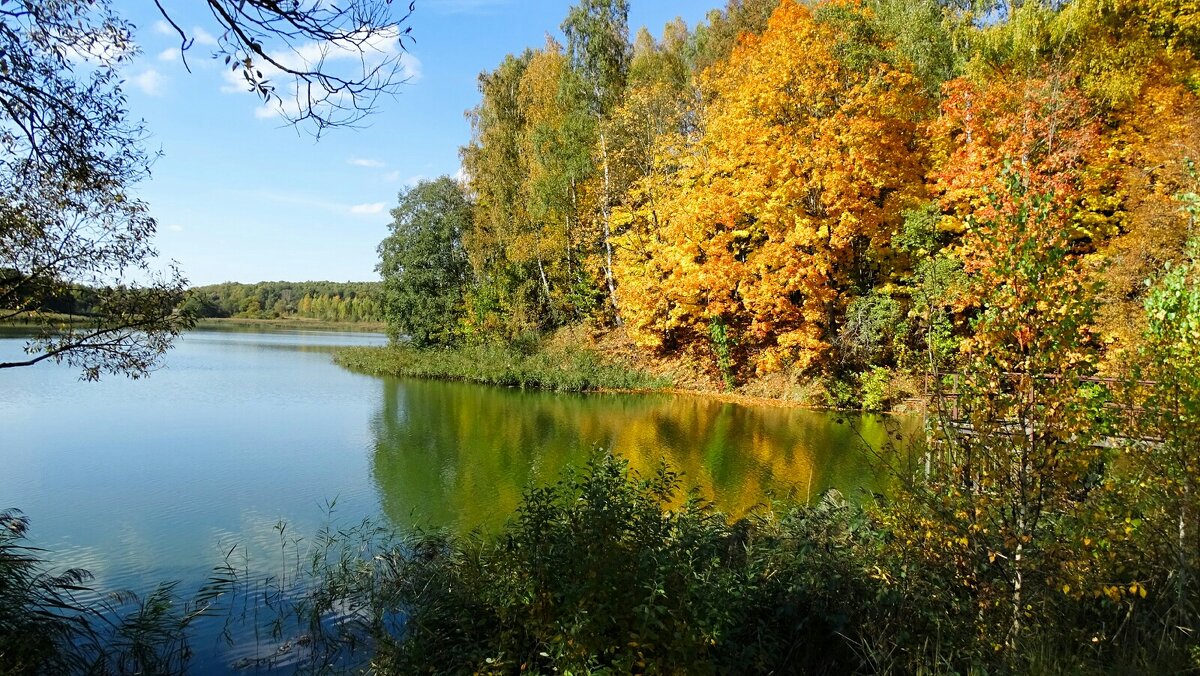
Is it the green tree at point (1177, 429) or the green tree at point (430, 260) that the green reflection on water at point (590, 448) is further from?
the green tree at point (430, 260)

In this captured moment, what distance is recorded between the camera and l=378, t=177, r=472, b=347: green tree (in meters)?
31.6

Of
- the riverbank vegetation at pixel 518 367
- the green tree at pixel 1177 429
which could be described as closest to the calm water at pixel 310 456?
the riverbank vegetation at pixel 518 367

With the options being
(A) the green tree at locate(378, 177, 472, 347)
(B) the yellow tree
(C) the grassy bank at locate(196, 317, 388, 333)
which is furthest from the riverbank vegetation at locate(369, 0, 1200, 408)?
(C) the grassy bank at locate(196, 317, 388, 333)

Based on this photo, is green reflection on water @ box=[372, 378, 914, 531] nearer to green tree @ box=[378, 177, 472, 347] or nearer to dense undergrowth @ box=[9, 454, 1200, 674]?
dense undergrowth @ box=[9, 454, 1200, 674]

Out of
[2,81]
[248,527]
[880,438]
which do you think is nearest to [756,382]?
[880,438]

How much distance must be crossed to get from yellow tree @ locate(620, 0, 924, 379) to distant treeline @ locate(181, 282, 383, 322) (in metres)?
67.9

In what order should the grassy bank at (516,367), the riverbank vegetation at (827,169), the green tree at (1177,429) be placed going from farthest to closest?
the grassy bank at (516,367)
the riverbank vegetation at (827,169)
the green tree at (1177,429)

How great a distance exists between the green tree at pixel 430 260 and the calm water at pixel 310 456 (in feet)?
32.5

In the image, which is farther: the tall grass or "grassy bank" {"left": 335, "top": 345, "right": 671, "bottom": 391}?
"grassy bank" {"left": 335, "top": 345, "right": 671, "bottom": 391}

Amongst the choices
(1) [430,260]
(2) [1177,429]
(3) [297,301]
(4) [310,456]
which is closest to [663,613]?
(2) [1177,429]

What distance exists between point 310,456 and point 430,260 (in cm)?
2089

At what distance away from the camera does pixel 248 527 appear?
8.16m

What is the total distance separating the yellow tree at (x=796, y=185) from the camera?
17.3 metres

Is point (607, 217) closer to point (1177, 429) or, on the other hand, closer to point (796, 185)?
point (796, 185)
